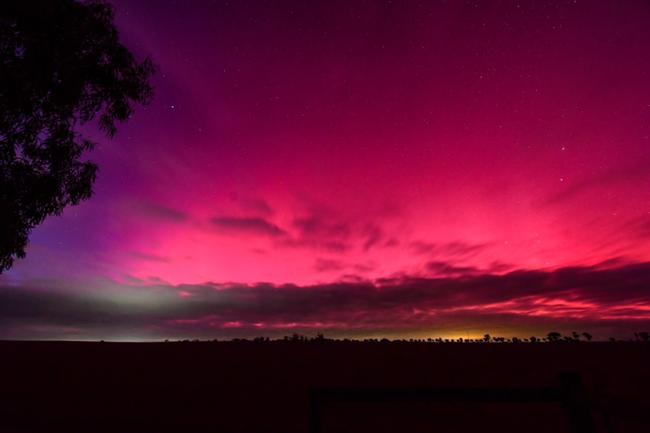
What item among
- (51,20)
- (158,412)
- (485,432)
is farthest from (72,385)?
(485,432)

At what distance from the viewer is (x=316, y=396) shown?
4703mm

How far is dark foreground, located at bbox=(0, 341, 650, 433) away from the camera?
14.9ft

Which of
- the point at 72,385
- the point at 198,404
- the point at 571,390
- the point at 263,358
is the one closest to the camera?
the point at 571,390

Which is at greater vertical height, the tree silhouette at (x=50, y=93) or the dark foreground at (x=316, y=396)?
the tree silhouette at (x=50, y=93)

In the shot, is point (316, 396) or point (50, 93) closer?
point (316, 396)

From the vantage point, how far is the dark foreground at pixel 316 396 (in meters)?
4.54

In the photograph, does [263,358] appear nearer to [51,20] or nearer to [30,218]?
[30,218]

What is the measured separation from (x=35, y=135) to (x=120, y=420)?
32.6ft

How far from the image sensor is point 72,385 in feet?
58.7

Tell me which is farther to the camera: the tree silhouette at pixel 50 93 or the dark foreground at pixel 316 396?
the tree silhouette at pixel 50 93

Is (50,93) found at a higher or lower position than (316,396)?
higher

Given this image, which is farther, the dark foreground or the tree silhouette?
the tree silhouette

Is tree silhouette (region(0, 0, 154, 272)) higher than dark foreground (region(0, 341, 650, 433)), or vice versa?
tree silhouette (region(0, 0, 154, 272))

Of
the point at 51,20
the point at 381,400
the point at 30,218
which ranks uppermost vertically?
the point at 51,20
